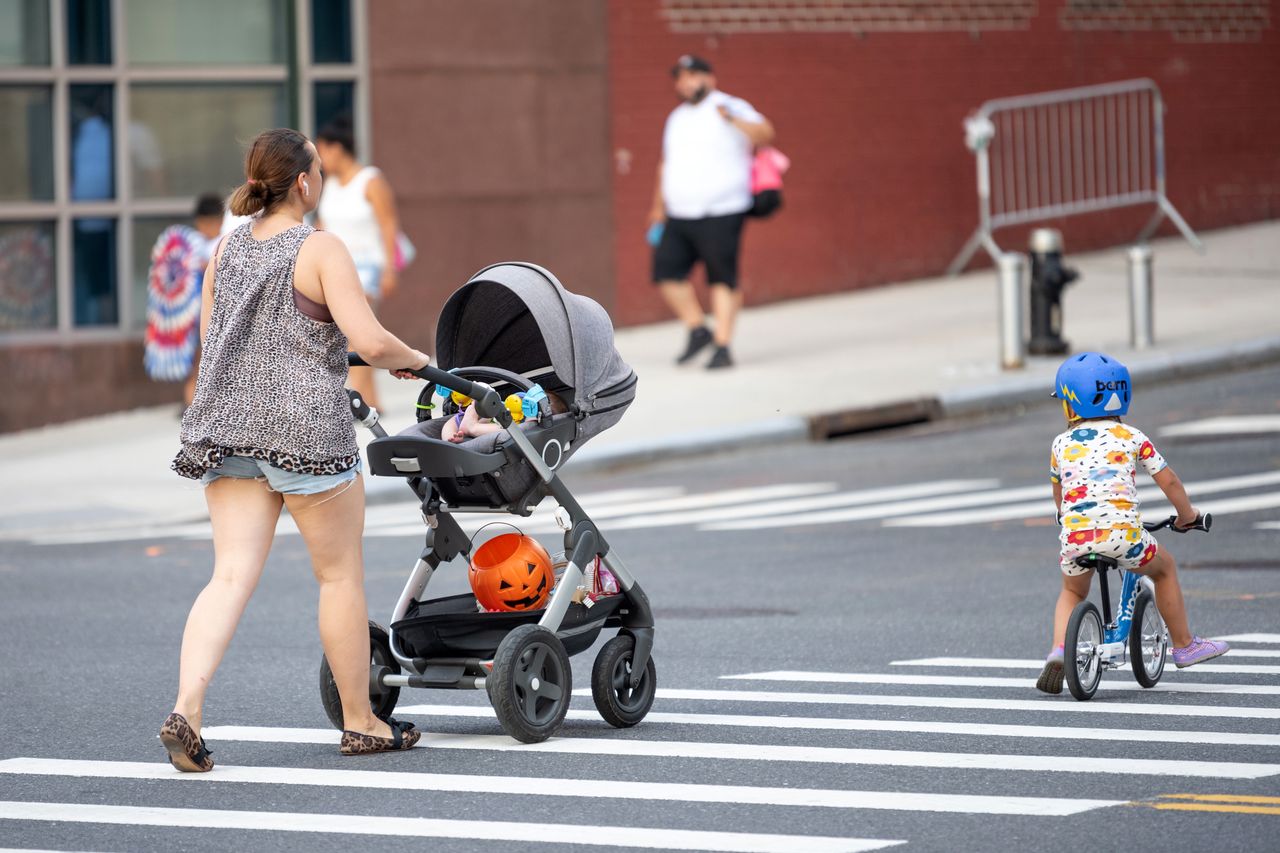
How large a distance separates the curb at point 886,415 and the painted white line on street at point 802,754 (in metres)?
7.53

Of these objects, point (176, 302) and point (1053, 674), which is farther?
point (176, 302)

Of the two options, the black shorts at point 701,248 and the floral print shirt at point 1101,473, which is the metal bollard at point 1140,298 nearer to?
the black shorts at point 701,248

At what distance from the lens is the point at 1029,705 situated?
782 centimetres

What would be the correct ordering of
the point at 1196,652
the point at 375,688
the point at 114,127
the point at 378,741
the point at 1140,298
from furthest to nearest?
the point at 114,127 → the point at 1140,298 → the point at 1196,652 → the point at 375,688 → the point at 378,741

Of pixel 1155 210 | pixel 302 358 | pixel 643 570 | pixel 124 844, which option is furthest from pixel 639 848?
pixel 1155 210

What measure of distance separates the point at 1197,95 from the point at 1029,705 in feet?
60.0

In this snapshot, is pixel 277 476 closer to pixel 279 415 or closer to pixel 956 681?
pixel 279 415

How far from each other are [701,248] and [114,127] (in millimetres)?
5304

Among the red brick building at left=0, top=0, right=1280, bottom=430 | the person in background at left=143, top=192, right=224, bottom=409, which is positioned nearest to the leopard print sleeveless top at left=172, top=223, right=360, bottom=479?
the person in background at left=143, top=192, right=224, bottom=409

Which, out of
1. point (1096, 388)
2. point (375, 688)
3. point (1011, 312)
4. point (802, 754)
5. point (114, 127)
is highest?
point (114, 127)

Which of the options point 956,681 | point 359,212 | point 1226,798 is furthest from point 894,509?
point 1226,798

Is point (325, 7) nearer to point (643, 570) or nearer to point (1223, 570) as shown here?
point (643, 570)

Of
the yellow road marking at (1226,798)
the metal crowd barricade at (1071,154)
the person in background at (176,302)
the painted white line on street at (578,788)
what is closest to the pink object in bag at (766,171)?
the person in background at (176,302)

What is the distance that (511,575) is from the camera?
749 centimetres
